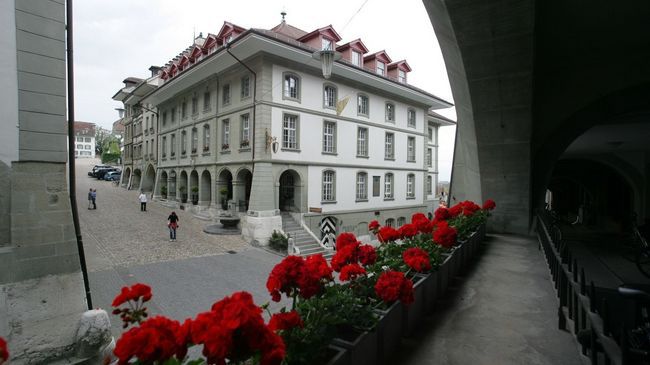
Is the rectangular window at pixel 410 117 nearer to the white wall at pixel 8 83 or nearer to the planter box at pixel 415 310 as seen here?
the planter box at pixel 415 310

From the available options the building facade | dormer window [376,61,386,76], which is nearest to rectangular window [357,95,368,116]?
the building facade

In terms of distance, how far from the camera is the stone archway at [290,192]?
68.9ft

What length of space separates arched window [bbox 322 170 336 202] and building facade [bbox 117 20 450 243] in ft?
0.24

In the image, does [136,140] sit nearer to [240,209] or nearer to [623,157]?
[240,209]

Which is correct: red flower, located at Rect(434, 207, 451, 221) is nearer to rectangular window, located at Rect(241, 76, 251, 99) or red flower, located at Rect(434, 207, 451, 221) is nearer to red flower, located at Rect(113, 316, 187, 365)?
red flower, located at Rect(113, 316, 187, 365)

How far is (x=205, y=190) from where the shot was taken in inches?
968

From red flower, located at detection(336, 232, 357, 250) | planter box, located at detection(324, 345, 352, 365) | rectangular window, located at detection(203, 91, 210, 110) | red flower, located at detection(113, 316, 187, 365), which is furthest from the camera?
rectangular window, located at detection(203, 91, 210, 110)

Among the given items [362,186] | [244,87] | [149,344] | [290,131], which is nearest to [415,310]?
[149,344]

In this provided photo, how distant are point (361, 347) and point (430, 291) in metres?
2.14

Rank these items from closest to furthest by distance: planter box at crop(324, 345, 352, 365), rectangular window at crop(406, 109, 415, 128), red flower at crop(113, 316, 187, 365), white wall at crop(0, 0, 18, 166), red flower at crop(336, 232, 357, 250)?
red flower at crop(113, 316, 187, 365) → planter box at crop(324, 345, 352, 365) → red flower at crop(336, 232, 357, 250) → white wall at crop(0, 0, 18, 166) → rectangular window at crop(406, 109, 415, 128)

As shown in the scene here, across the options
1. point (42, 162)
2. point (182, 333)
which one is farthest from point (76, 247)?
point (182, 333)

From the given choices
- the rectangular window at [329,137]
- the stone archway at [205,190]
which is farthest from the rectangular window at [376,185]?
the stone archway at [205,190]

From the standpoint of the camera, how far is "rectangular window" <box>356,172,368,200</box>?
24712mm

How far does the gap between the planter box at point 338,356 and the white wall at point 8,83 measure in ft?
21.3
